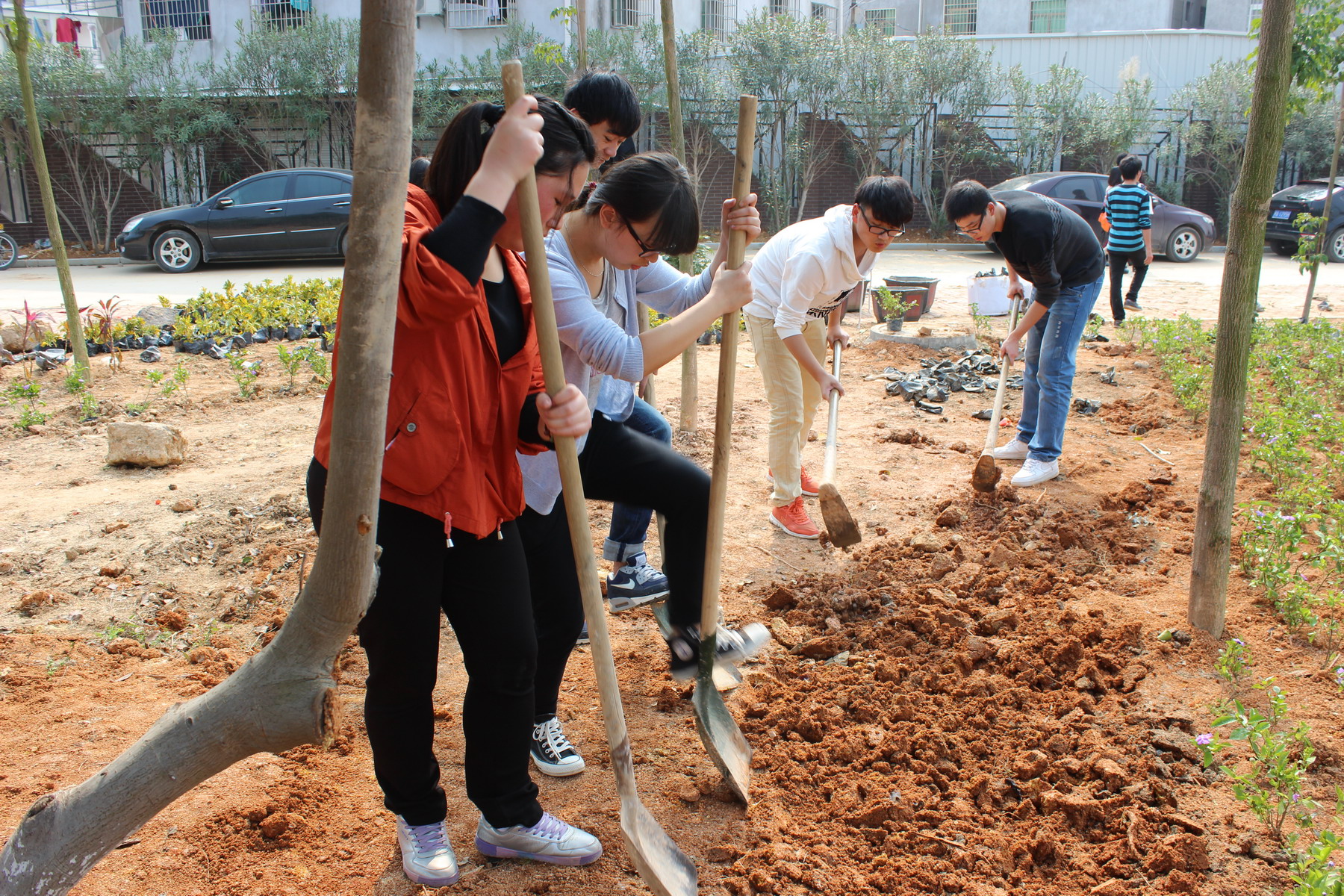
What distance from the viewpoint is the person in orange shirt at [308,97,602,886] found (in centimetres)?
157

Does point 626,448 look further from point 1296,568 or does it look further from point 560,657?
point 1296,568

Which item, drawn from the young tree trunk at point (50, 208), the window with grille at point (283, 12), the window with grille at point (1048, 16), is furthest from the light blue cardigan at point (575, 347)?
the window with grille at point (1048, 16)

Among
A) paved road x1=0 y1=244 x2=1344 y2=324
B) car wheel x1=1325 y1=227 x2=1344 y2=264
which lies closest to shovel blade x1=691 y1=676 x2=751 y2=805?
paved road x1=0 y1=244 x2=1344 y2=324

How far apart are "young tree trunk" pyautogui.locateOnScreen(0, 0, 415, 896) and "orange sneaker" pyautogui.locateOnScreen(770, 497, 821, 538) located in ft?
10.1

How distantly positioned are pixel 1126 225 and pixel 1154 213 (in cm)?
681

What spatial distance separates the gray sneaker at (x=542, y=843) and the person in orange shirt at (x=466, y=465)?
23 millimetres

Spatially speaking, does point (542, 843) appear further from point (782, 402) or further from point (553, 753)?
point (782, 402)

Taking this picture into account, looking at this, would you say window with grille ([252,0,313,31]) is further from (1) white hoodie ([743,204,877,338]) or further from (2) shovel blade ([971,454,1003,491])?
(2) shovel blade ([971,454,1003,491])

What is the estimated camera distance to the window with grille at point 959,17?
26984mm

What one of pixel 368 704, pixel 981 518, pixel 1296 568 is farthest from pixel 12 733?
pixel 1296 568

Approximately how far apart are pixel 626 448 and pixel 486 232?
1034 millimetres

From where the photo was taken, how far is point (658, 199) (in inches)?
84.4

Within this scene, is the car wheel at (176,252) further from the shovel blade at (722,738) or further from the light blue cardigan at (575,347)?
the shovel blade at (722,738)

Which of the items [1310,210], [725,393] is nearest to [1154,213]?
[1310,210]
